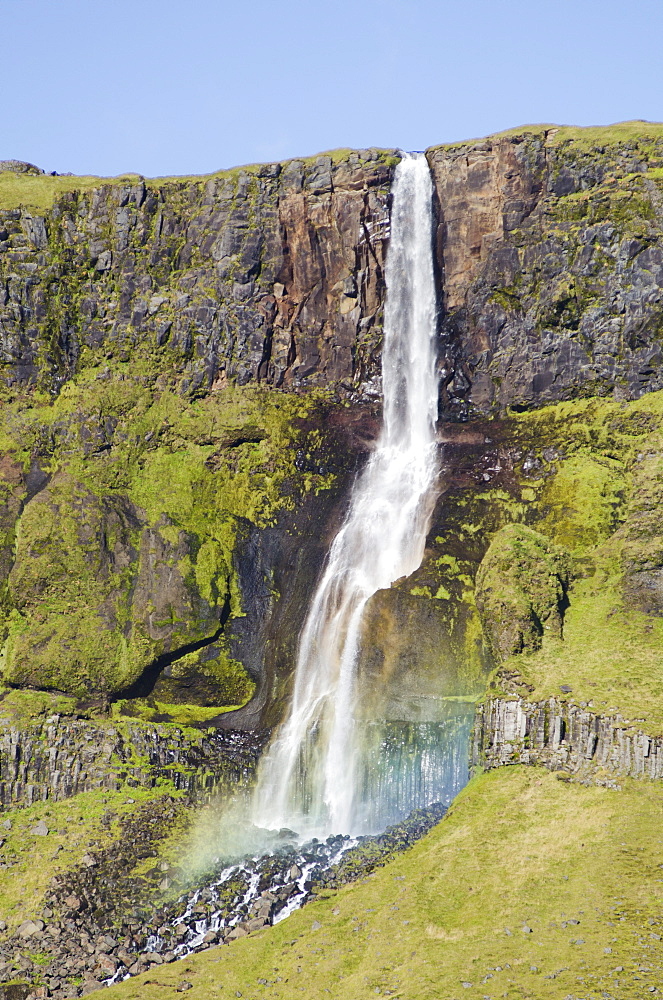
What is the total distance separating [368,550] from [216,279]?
75.7 ft

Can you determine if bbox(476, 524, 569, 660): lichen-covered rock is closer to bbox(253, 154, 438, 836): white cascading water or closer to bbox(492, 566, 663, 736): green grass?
bbox(492, 566, 663, 736): green grass

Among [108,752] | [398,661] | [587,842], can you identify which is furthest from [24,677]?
[587,842]

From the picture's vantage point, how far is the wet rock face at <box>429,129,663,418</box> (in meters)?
65.4

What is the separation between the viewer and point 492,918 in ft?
132

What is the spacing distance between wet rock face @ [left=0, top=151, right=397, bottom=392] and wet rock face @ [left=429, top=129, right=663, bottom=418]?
5.64 m

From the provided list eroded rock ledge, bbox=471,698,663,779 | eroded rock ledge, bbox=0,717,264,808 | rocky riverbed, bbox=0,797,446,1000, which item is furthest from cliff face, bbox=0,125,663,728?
rocky riverbed, bbox=0,797,446,1000

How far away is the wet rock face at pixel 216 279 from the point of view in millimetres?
72188

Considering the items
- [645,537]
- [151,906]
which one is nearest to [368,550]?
[645,537]

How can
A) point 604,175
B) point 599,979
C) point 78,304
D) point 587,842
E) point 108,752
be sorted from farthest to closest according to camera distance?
point 78,304 < point 604,175 < point 108,752 < point 587,842 < point 599,979

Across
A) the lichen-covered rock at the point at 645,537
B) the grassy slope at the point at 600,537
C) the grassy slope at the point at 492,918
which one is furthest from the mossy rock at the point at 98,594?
the lichen-covered rock at the point at 645,537

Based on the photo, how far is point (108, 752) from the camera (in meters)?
58.2

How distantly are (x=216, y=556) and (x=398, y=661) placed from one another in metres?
14.4

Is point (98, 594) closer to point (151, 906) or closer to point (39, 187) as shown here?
point (151, 906)

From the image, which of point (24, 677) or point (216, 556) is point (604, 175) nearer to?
point (216, 556)
